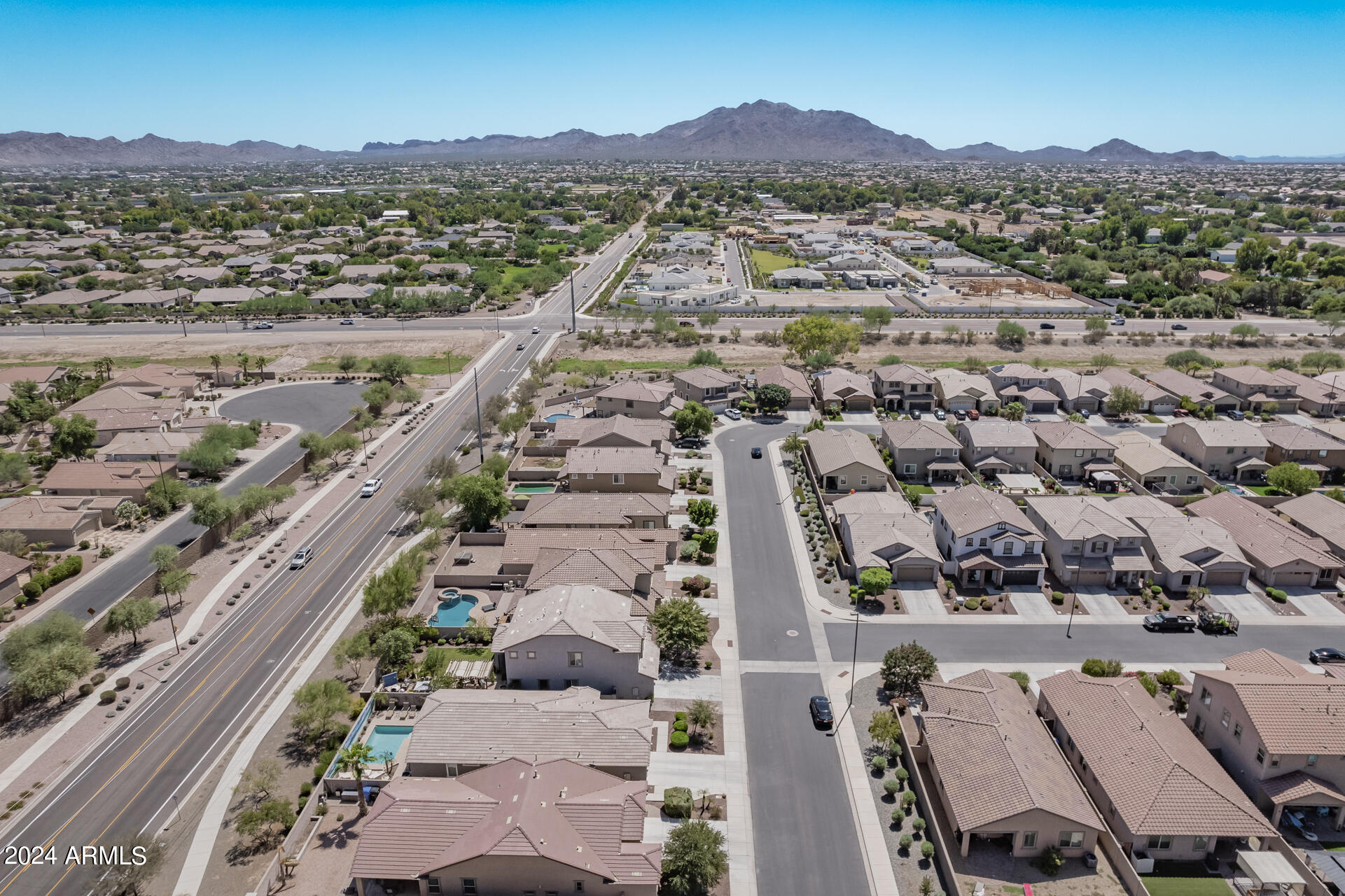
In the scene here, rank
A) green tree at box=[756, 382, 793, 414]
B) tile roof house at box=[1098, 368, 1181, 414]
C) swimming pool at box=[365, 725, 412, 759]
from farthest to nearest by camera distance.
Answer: tile roof house at box=[1098, 368, 1181, 414]
green tree at box=[756, 382, 793, 414]
swimming pool at box=[365, 725, 412, 759]

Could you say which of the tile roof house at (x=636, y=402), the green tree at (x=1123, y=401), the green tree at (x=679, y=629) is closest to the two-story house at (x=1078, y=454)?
the green tree at (x=1123, y=401)

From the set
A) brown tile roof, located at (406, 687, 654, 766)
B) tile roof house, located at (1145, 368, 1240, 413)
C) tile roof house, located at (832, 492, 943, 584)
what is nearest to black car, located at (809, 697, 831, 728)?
brown tile roof, located at (406, 687, 654, 766)

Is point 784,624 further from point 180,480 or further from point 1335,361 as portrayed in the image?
point 1335,361

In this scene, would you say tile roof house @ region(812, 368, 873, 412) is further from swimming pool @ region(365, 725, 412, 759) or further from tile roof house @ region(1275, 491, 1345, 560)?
swimming pool @ region(365, 725, 412, 759)

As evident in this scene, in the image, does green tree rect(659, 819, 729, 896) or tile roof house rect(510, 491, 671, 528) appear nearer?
green tree rect(659, 819, 729, 896)

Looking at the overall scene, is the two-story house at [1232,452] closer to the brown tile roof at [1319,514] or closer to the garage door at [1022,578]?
the brown tile roof at [1319,514]

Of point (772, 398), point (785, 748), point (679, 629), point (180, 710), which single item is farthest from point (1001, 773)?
point (772, 398)

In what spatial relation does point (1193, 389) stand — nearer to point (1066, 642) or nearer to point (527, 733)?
point (1066, 642)
